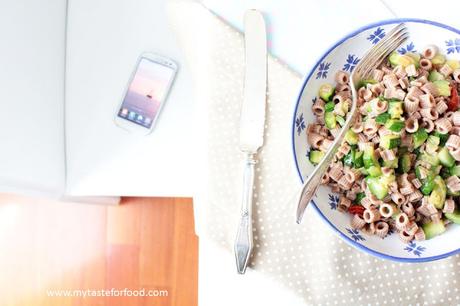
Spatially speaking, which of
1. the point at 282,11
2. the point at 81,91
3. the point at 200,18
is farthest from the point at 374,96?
the point at 81,91

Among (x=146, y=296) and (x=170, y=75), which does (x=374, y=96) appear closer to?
(x=170, y=75)

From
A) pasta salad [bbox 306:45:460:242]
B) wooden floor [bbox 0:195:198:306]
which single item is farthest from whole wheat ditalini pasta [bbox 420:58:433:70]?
wooden floor [bbox 0:195:198:306]

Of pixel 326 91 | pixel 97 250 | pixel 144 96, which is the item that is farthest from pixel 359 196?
pixel 97 250

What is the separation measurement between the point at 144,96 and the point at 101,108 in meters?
0.08

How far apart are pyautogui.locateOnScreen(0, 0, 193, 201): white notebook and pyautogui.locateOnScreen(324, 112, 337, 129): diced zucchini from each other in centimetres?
28

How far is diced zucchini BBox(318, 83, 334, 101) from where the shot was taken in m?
0.73

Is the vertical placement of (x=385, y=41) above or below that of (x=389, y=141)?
above

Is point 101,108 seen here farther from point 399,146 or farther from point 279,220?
point 399,146

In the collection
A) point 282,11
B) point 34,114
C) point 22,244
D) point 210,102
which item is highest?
point 282,11

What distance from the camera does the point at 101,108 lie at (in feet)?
3.11

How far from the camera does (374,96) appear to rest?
713 mm

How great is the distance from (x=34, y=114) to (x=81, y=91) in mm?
120

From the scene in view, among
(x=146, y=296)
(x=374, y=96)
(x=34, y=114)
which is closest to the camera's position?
(x=374, y=96)

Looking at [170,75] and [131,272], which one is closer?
[170,75]
